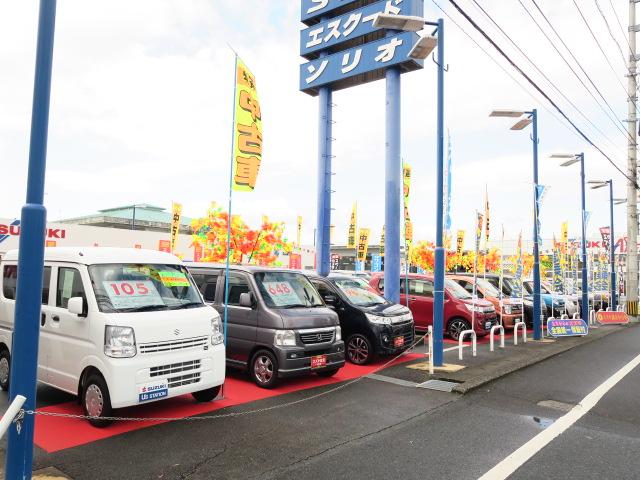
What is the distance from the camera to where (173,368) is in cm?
566

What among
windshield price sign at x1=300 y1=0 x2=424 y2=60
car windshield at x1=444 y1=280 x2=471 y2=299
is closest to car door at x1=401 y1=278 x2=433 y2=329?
car windshield at x1=444 y1=280 x2=471 y2=299

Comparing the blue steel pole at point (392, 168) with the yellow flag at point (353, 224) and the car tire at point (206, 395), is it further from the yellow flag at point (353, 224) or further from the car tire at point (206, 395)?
the yellow flag at point (353, 224)

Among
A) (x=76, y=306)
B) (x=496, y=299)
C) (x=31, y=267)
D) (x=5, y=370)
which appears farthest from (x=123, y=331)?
(x=496, y=299)

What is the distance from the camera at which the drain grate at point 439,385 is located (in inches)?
301

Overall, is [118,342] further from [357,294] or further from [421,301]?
[421,301]

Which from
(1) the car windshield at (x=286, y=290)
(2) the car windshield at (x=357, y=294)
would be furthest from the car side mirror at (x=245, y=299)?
(2) the car windshield at (x=357, y=294)

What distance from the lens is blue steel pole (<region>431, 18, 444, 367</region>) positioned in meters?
9.12

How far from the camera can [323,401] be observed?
22.6ft

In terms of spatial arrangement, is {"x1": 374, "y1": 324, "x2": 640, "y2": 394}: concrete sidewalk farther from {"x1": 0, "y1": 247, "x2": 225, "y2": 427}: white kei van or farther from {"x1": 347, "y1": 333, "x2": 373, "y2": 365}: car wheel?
{"x1": 0, "y1": 247, "x2": 225, "y2": 427}: white kei van

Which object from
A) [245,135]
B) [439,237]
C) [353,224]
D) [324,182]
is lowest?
[439,237]

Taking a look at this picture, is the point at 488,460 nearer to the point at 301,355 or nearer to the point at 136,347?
the point at 301,355

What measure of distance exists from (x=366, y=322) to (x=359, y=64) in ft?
33.4

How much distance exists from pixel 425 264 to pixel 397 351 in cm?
4152

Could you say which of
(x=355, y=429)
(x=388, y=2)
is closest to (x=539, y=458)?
(x=355, y=429)
